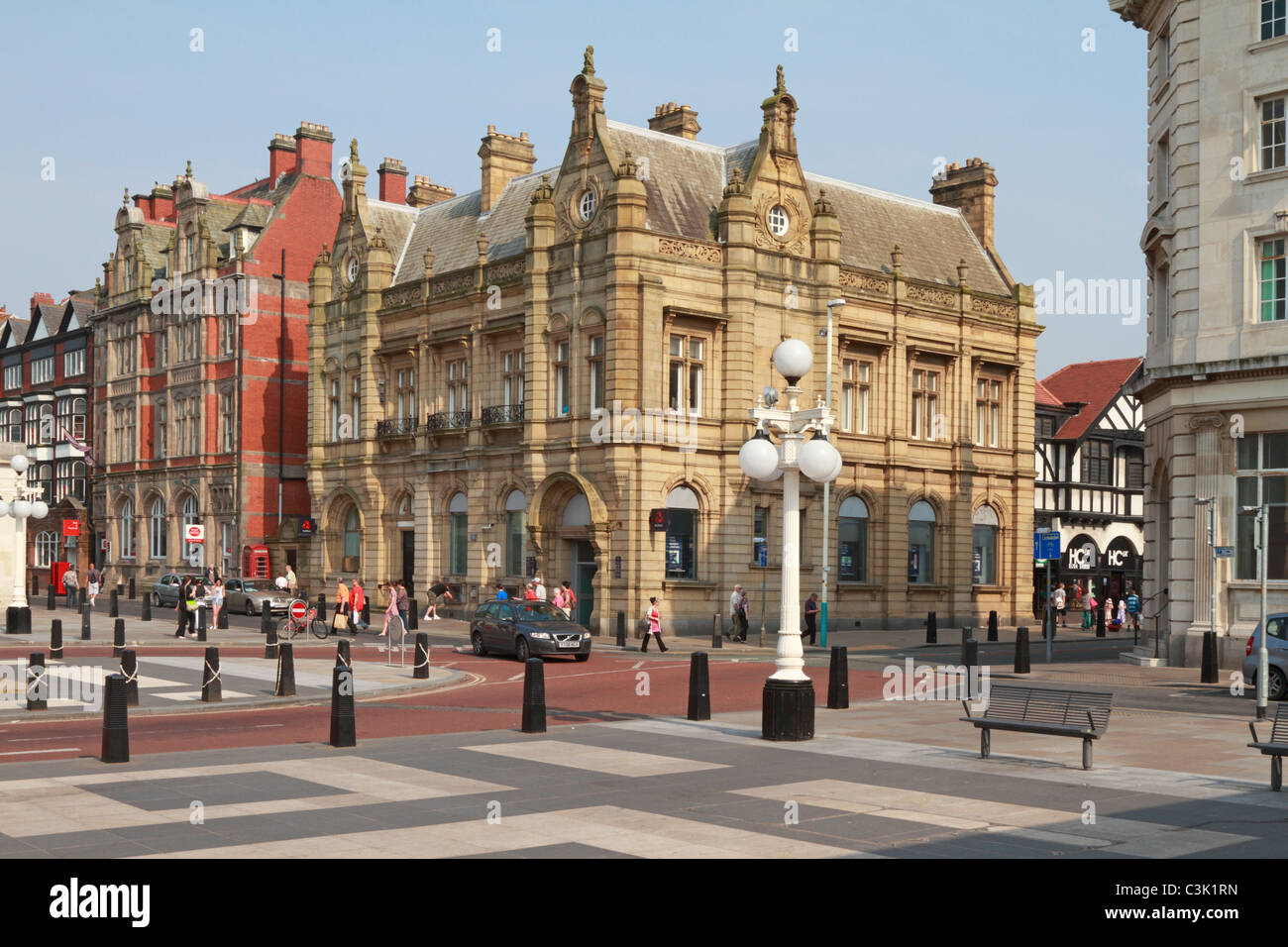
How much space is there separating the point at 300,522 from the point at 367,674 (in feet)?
128

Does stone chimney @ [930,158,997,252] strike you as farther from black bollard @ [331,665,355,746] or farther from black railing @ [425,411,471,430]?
black bollard @ [331,665,355,746]

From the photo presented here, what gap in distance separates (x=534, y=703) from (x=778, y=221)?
31.1 metres

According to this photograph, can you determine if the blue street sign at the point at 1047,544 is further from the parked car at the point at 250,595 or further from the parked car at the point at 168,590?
the parked car at the point at 168,590

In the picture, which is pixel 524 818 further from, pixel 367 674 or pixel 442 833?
pixel 367 674

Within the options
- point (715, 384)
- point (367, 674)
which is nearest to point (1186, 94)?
point (715, 384)

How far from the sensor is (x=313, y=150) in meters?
69.2

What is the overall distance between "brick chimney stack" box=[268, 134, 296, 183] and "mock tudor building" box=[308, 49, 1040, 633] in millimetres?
15406

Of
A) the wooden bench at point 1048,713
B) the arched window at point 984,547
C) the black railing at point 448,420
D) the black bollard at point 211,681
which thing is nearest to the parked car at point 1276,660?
the wooden bench at point 1048,713

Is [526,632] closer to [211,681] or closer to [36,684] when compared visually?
[211,681]

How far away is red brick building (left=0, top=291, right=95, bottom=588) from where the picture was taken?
79.3m

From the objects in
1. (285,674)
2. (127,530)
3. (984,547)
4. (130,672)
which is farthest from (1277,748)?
(127,530)

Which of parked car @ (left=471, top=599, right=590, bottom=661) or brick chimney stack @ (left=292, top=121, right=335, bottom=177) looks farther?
brick chimney stack @ (left=292, top=121, right=335, bottom=177)

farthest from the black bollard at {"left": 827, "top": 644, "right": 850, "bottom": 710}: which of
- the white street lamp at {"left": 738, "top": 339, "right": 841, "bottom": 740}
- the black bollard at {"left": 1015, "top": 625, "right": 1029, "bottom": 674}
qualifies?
the black bollard at {"left": 1015, "top": 625, "right": 1029, "bottom": 674}
